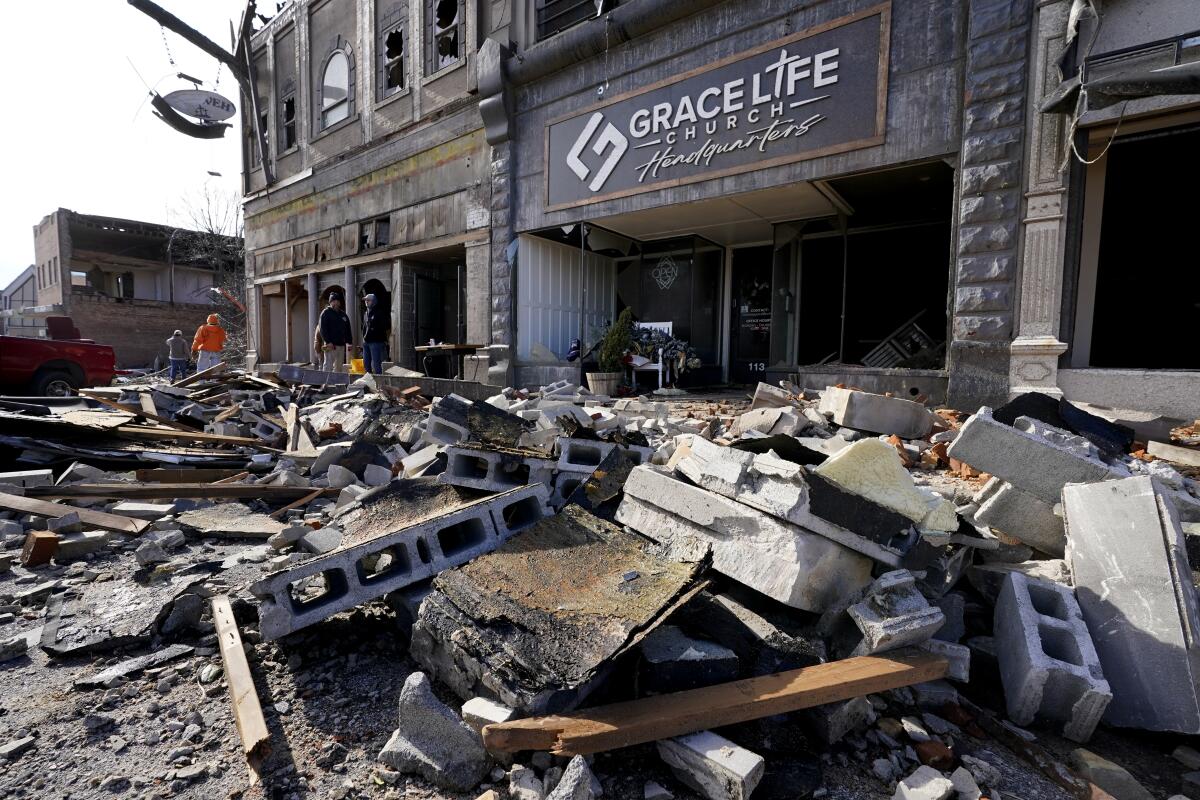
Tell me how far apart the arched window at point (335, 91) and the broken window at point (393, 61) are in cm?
173

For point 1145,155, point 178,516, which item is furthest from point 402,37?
point 1145,155

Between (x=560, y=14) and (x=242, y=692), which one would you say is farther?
(x=560, y=14)

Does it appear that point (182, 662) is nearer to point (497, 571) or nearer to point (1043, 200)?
point (497, 571)

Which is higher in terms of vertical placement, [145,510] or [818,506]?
[818,506]

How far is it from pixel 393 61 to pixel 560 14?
5510 mm

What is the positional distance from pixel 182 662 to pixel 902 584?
2936mm

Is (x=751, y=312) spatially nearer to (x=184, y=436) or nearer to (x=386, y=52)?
(x=184, y=436)

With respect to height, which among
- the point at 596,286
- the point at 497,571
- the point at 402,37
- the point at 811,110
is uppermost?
the point at 402,37

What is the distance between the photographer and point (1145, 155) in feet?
25.7

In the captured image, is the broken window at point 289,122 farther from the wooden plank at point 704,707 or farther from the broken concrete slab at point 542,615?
the wooden plank at point 704,707

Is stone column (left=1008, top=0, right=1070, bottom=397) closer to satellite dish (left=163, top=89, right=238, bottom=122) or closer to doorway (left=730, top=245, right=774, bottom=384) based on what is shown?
doorway (left=730, top=245, right=774, bottom=384)

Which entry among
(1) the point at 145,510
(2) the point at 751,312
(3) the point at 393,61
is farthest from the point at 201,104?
(1) the point at 145,510

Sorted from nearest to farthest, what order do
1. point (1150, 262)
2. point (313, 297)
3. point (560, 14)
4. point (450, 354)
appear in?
point (1150, 262) → point (560, 14) → point (450, 354) → point (313, 297)

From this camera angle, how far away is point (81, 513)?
3.85 meters
